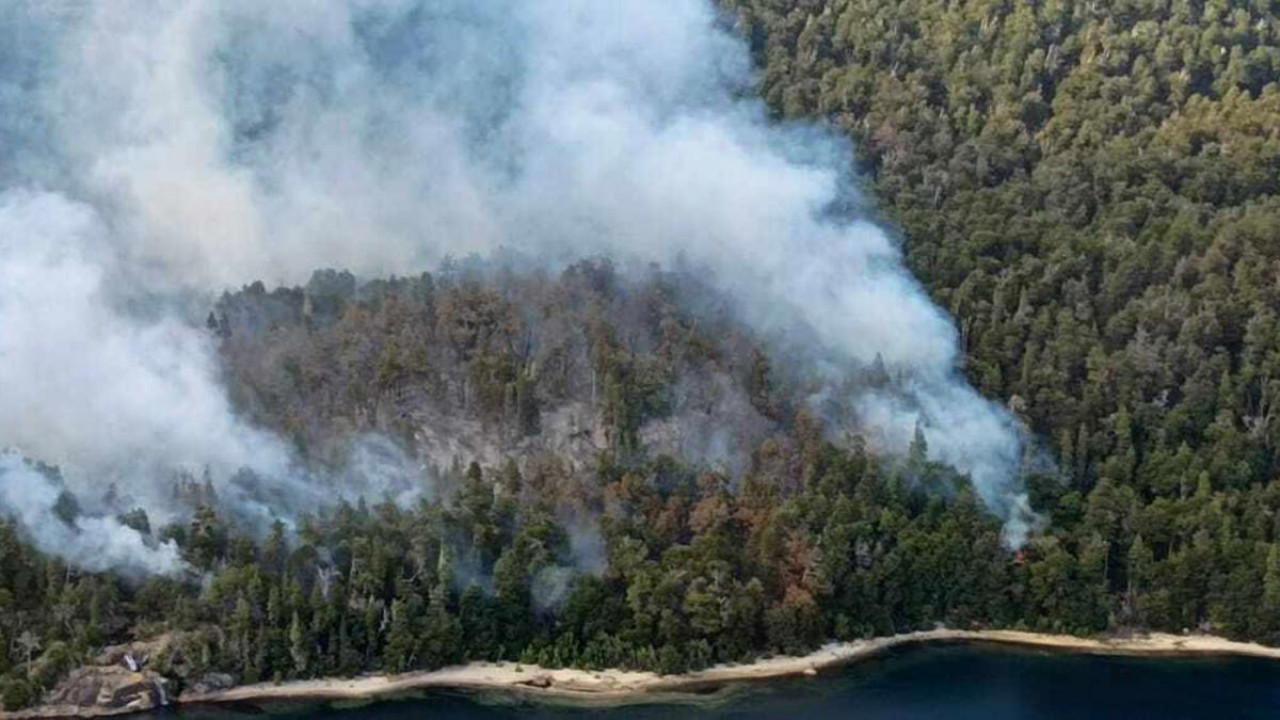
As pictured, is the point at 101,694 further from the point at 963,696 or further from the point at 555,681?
the point at 963,696

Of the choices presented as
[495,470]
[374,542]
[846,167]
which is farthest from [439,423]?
[846,167]

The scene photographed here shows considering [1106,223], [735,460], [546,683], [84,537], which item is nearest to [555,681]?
[546,683]

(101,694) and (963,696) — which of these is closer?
(101,694)

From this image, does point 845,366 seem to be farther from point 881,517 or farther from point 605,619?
point 605,619

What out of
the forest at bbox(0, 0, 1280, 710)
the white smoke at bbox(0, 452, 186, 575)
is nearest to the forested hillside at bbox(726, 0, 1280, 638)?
the forest at bbox(0, 0, 1280, 710)

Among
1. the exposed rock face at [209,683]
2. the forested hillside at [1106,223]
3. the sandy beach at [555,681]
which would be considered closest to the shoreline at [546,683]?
the sandy beach at [555,681]

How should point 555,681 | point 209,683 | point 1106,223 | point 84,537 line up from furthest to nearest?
point 1106,223 < point 84,537 < point 555,681 < point 209,683

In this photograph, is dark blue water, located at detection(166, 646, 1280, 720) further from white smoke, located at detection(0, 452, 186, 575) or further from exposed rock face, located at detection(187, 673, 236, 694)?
white smoke, located at detection(0, 452, 186, 575)
